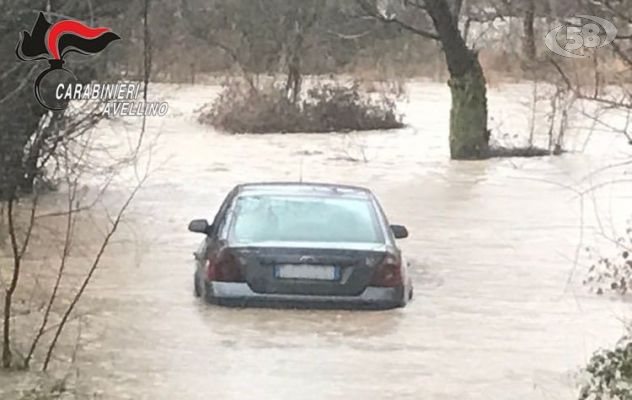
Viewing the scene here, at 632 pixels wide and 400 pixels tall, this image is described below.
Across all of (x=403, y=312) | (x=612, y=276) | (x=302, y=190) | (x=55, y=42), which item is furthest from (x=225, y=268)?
(x=612, y=276)

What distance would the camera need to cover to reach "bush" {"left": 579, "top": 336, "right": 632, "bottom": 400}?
8.24m

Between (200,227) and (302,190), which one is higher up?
(302,190)

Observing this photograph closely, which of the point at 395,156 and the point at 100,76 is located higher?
the point at 100,76

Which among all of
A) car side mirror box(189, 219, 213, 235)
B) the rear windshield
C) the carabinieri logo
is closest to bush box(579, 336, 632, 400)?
the rear windshield

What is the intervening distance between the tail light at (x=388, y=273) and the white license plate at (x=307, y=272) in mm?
369

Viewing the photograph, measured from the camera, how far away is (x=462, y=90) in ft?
94.1

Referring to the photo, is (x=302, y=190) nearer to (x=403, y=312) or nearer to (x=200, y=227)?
(x=200, y=227)

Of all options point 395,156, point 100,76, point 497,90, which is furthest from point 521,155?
point 100,76

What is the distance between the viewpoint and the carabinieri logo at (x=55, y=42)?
46.8 feet

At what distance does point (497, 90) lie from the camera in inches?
1508

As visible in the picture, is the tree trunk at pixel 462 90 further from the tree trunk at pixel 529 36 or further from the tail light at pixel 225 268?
the tail light at pixel 225 268

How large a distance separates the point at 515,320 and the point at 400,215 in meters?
8.44

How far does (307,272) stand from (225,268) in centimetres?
73

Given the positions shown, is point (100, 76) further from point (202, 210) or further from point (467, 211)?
point (467, 211)
